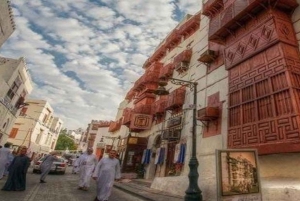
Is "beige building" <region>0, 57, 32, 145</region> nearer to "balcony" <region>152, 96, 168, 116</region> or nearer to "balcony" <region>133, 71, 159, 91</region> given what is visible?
"balcony" <region>133, 71, 159, 91</region>

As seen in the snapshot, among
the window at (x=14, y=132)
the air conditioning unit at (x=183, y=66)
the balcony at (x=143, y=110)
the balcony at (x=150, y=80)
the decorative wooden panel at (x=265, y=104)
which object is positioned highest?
the balcony at (x=150, y=80)

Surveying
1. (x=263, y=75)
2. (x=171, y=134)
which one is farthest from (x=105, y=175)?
(x=171, y=134)

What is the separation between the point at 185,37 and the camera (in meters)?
22.8

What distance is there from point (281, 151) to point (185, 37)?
17219 millimetres

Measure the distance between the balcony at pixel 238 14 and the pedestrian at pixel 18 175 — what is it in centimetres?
1108

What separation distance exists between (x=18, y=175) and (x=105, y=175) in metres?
3.37

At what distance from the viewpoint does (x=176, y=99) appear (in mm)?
17656

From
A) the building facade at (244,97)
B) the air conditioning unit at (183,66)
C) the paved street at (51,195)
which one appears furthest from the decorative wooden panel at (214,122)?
the paved street at (51,195)

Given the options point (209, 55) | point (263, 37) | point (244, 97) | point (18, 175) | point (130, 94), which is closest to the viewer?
point (18, 175)

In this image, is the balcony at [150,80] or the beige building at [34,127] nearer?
the balcony at [150,80]

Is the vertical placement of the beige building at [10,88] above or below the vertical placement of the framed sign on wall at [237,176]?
above

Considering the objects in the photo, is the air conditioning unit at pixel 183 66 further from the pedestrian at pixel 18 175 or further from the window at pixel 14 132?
the window at pixel 14 132

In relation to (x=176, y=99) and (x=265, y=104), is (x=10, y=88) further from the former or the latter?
(x=265, y=104)

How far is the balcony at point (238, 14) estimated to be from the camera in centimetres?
996
